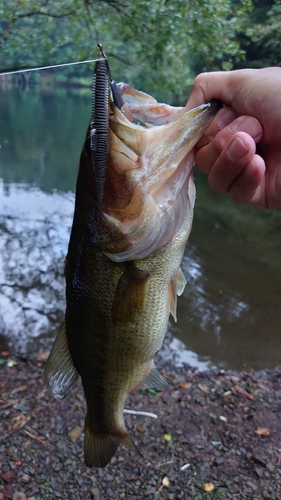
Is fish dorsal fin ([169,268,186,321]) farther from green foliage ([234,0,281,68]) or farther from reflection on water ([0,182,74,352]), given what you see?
green foliage ([234,0,281,68])

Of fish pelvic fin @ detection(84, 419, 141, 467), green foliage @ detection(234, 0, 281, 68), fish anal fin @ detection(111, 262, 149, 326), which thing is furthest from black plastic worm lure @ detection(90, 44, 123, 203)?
green foliage @ detection(234, 0, 281, 68)

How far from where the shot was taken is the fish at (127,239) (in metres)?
1.48

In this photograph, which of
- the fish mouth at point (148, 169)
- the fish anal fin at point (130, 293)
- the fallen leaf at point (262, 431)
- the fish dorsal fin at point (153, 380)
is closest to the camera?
the fish mouth at point (148, 169)

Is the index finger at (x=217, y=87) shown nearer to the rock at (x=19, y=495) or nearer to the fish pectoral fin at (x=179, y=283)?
the fish pectoral fin at (x=179, y=283)

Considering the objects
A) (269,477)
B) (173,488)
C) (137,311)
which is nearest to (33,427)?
(173,488)

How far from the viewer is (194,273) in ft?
24.3

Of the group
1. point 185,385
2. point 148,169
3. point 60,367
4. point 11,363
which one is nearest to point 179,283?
point 148,169

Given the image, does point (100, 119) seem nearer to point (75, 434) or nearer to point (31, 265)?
point (75, 434)

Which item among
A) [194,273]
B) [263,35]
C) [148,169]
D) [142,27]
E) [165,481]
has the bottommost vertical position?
[194,273]

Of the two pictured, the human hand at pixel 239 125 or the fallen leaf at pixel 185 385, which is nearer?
the human hand at pixel 239 125

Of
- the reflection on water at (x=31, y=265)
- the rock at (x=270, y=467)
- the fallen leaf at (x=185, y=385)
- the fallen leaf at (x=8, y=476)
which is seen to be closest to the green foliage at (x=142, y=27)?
the reflection on water at (x=31, y=265)

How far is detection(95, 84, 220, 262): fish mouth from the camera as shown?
1.46m

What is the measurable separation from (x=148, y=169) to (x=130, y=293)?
475 mm

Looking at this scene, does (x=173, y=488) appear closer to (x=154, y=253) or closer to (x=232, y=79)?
(x=154, y=253)
